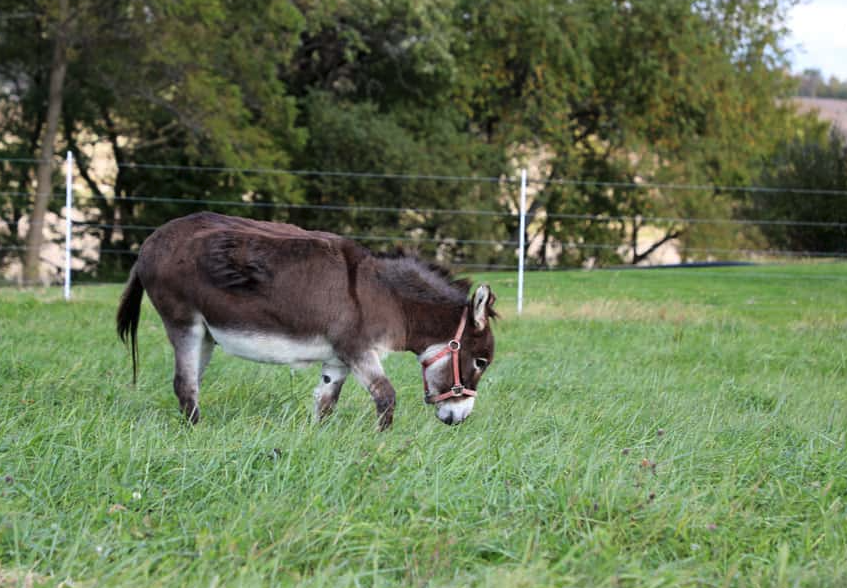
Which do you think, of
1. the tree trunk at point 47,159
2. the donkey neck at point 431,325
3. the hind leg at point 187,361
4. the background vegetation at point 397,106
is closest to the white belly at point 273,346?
the hind leg at point 187,361

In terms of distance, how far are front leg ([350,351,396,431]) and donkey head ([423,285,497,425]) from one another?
14.4 inches

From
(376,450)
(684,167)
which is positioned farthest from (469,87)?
(376,450)

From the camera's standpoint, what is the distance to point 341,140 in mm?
26766

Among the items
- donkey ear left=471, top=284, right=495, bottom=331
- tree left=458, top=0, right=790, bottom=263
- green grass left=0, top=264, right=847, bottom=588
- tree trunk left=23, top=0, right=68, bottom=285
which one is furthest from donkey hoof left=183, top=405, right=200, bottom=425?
tree left=458, top=0, right=790, bottom=263

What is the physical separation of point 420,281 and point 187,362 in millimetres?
1521

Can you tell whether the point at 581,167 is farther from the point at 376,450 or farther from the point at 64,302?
the point at 376,450

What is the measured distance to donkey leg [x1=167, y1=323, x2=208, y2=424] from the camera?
600 centimetres

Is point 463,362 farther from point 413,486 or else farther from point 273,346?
point 413,486

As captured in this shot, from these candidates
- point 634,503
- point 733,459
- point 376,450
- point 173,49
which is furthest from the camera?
point 173,49

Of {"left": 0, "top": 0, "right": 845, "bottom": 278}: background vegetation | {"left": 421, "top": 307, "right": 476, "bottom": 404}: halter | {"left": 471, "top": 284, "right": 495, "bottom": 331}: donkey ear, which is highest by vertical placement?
{"left": 0, "top": 0, "right": 845, "bottom": 278}: background vegetation

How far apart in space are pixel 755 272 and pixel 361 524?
644 inches

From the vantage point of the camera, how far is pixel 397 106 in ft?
95.8

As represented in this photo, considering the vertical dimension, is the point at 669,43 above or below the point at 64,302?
above

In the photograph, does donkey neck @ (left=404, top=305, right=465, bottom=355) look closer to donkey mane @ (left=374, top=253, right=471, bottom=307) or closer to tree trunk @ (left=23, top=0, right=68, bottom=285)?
donkey mane @ (left=374, top=253, right=471, bottom=307)
